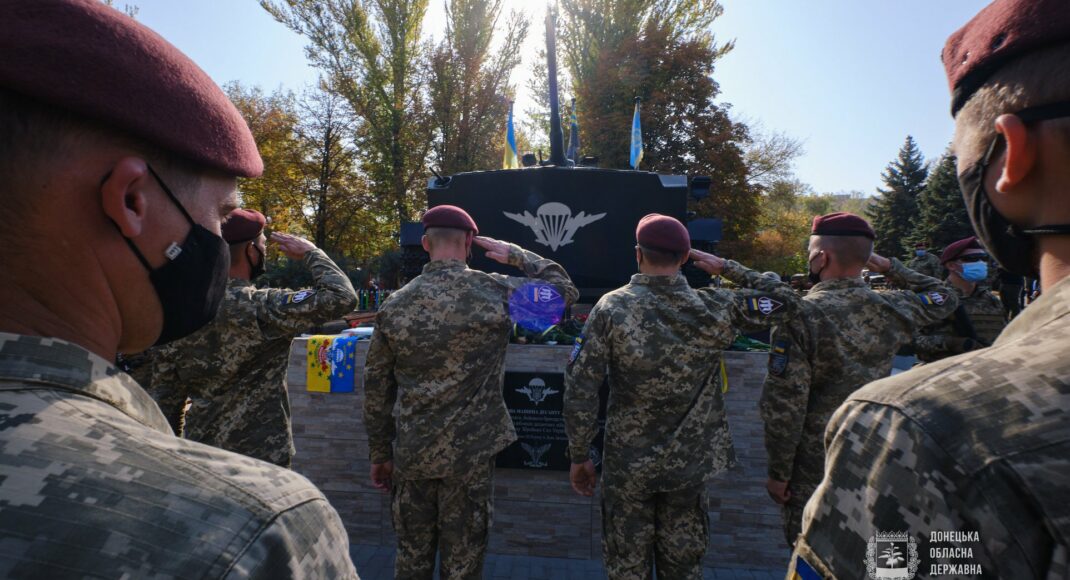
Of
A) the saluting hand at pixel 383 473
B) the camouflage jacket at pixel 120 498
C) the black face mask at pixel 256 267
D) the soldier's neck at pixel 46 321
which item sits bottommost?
the saluting hand at pixel 383 473

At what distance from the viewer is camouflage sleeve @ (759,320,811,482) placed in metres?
3.54

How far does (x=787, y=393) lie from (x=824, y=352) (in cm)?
33

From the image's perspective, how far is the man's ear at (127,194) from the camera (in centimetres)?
94

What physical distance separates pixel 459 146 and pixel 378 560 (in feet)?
68.1

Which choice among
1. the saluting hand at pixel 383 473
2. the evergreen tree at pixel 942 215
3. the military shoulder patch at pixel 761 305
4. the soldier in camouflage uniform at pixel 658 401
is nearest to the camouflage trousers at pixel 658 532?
the soldier in camouflage uniform at pixel 658 401

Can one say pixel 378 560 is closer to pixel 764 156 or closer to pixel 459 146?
pixel 459 146

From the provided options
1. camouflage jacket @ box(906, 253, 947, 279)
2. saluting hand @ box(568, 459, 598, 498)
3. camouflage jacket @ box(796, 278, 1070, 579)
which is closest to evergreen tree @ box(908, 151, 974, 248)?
camouflage jacket @ box(906, 253, 947, 279)

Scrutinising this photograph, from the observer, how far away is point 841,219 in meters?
3.72

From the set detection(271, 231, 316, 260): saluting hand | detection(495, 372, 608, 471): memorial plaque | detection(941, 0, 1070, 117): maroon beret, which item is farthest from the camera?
detection(495, 372, 608, 471): memorial plaque

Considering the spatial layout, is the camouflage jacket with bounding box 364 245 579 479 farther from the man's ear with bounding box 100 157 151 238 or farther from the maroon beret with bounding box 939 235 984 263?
the maroon beret with bounding box 939 235 984 263

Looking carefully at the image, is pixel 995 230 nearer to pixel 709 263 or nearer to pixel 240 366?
pixel 709 263

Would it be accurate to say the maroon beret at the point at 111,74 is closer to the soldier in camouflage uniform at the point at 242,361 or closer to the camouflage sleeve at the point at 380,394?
the soldier in camouflage uniform at the point at 242,361

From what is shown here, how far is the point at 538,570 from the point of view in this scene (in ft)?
14.1

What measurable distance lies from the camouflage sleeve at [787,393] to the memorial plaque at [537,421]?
1177 millimetres
